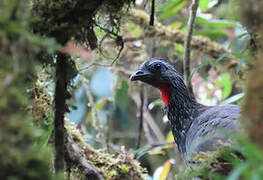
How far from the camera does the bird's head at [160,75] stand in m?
3.63

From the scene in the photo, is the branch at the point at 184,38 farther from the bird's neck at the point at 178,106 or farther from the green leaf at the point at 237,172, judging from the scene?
the green leaf at the point at 237,172

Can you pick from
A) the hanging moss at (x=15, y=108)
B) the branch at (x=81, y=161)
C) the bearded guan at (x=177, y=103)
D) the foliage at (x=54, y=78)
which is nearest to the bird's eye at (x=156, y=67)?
the bearded guan at (x=177, y=103)

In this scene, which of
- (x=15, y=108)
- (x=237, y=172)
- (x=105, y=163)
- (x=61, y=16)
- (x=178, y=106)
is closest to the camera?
(x=237, y=172)

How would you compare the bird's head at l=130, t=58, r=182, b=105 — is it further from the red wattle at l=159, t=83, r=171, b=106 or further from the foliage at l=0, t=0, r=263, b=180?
the foliage at l=0, t=0, r=263, b=180

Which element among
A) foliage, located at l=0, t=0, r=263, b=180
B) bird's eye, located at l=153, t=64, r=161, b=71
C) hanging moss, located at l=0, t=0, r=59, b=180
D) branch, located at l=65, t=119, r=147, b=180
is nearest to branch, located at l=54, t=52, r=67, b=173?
foliage, located at l=0, t=0, r=263, b=180

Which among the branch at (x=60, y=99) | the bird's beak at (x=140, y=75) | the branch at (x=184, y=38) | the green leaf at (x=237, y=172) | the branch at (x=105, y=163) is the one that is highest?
the branch at (x=184, y=38)

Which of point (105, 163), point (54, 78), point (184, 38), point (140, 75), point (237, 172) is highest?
point (184, 38)

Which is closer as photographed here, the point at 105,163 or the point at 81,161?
the point at 81,161

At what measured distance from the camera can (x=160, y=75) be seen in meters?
A: 3.64

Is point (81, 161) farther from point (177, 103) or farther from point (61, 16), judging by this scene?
point (61, 16)

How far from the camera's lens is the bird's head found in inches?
143

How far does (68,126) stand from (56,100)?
3.85 feet

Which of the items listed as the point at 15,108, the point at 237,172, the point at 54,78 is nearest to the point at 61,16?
the point at 54,78

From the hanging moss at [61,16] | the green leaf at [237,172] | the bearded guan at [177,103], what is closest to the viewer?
the green leaf at [237,172]
